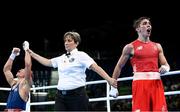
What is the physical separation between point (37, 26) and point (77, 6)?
85.7 inches

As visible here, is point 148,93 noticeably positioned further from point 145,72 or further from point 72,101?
point 72,101

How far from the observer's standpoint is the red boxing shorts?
4.16 meters

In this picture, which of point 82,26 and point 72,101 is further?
point 82,26

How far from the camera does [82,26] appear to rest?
17469mm

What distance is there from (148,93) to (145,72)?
0.24 meters

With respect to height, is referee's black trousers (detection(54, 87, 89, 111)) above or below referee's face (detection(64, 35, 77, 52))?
below

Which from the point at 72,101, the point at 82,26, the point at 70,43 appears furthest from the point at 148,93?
the point at 82,26

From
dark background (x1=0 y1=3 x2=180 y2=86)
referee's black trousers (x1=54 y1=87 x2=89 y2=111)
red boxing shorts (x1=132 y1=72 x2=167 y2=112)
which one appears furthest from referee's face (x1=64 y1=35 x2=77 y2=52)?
dark background (x1=0 y1=3 x2=180 y2=86)

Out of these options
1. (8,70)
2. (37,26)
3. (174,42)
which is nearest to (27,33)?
(37,26)

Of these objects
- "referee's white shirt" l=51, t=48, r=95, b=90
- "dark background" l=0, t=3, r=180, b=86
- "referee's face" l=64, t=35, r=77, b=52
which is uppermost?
"dark background" l=0, t=3, r=180, b=86

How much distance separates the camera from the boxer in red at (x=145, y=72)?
13.8 ft

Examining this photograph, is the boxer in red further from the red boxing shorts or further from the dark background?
the dark background

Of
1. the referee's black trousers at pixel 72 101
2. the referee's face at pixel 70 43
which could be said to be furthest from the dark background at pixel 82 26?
the referee's black trousers at pixel 72 101

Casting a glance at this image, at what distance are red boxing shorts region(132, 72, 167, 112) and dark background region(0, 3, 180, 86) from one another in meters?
11.0
